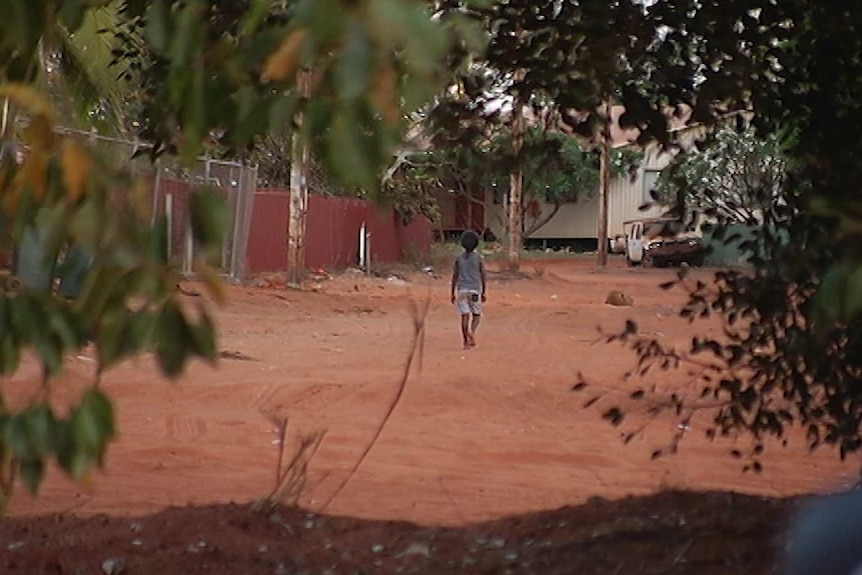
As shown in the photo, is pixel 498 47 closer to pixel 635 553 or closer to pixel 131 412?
pixel 635 553

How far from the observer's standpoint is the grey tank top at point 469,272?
15.5 m

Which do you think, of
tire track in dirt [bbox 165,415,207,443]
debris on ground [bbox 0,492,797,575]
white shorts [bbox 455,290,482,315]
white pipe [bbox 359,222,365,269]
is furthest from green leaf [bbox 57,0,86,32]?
white pipe [bbox 359,222,365,269]

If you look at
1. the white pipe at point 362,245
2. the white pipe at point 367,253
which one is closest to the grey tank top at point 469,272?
the white pipe at point 367,253

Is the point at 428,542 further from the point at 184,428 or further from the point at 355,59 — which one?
the point at 355,59

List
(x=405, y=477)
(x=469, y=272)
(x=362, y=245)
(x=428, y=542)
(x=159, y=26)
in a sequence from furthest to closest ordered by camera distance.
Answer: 1. (x=362, y=245)
2. (x=469, y=272)
3. (x=405, y=477)
4. (x=428, y=542)
5. (x=159, y=26)

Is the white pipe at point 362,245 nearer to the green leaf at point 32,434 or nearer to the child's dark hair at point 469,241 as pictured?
the child's dark hair at point 469,241

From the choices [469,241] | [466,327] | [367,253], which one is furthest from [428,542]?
[367,253]

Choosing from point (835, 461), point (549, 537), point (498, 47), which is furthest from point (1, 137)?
point (835, 461)

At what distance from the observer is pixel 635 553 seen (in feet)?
18.3

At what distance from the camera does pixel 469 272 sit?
15508 millimetres

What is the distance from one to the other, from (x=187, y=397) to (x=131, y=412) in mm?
814

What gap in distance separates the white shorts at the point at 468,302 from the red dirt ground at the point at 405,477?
1.54 feet

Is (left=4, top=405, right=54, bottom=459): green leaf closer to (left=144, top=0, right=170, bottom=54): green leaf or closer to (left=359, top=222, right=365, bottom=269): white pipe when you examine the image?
(left=144, top=0, right=170, bottom=54): green leaf

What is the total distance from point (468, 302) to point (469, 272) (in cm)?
35
